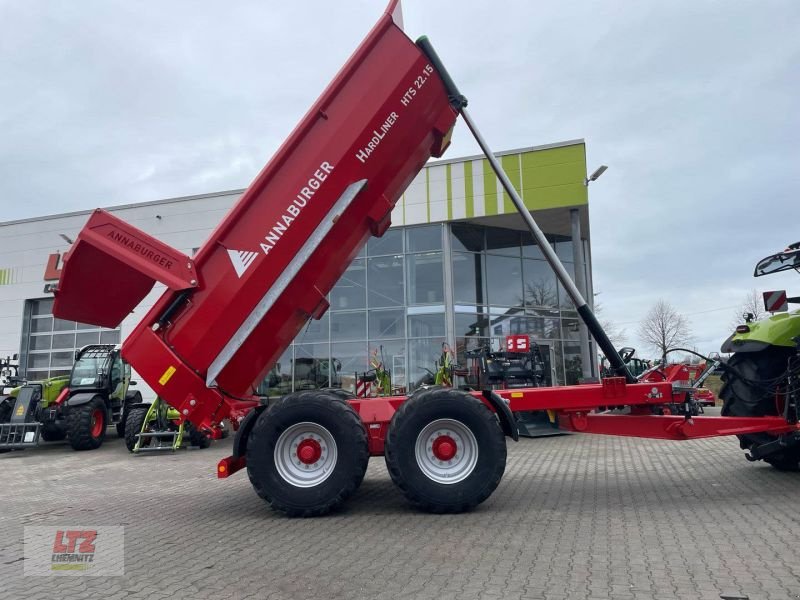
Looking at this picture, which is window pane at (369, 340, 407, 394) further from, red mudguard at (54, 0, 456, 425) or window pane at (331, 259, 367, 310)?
red mudguard at (54, 0, 456, 425)

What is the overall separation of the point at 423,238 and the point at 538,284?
4.47m

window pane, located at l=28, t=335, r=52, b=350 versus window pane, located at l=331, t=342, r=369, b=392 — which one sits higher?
window pane, located at l=28, t=335, r=52, b=350

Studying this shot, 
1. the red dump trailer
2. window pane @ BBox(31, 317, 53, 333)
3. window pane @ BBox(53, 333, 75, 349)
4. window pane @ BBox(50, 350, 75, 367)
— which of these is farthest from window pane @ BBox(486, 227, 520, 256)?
window pane @ BBox(31, 317, 53, 333)

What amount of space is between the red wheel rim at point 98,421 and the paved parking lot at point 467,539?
5.25 meters

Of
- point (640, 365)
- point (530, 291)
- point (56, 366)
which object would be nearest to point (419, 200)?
point (530, 291)

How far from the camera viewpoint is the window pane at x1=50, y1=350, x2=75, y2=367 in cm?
2088

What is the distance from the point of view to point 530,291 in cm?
1902

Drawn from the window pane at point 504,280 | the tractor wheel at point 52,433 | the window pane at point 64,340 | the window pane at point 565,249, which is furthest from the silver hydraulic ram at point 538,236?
the window pane at point 64,340

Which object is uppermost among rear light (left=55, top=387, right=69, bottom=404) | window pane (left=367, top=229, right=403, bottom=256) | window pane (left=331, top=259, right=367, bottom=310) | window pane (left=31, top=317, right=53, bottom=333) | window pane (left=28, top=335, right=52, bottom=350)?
window pane (left=367, top=229, right=403, bottom=256)

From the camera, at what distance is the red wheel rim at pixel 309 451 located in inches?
221

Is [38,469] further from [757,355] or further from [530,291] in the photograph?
[530,291]

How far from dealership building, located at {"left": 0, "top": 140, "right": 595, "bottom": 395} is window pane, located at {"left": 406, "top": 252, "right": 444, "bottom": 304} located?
1.3 inches

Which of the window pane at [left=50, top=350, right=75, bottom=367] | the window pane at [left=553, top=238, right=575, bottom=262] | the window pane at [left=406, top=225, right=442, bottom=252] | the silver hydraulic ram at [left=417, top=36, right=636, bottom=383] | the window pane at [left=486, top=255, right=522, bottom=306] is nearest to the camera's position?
the silver hydraulic ram at [left=417, top=36, right=636, bottom=383]

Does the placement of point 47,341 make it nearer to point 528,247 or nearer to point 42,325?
point 42,325
